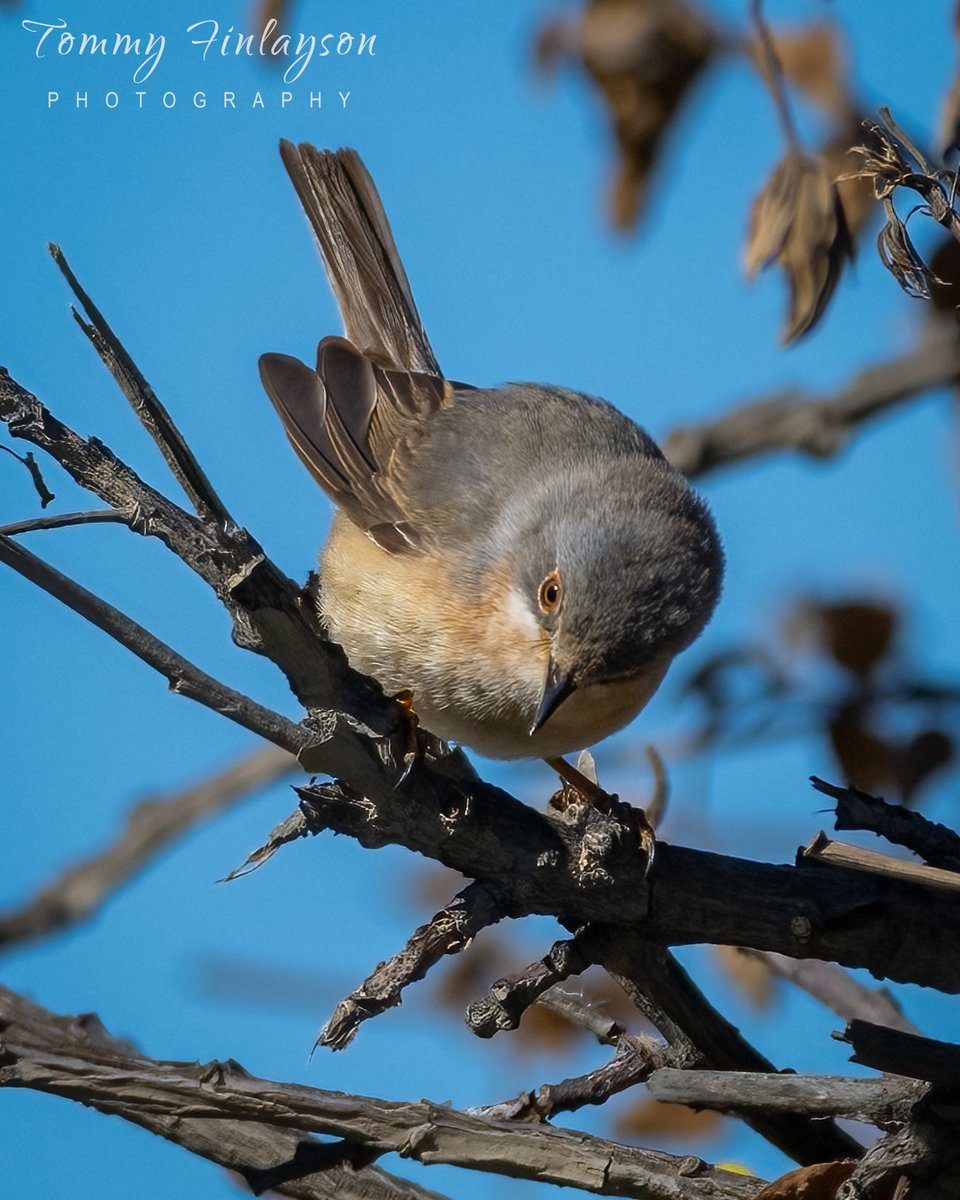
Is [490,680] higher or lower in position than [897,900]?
higher

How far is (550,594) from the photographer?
10.9ft

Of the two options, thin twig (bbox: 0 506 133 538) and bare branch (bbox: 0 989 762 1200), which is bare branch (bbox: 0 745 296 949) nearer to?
bare branch (bbox: 0 989 762 1200)

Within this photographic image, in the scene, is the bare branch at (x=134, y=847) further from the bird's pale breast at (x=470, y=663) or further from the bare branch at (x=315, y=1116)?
the bare branch at (x=315, y=1116)

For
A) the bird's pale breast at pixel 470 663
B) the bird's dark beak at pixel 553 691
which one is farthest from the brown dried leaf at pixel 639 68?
the bird's dark beak at pixel 553 691

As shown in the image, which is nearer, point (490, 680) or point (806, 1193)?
point (806, 1193)

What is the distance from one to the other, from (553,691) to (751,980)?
52.4 inches

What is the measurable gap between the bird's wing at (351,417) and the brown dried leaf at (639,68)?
A: 1054mm

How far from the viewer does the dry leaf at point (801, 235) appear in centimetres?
255

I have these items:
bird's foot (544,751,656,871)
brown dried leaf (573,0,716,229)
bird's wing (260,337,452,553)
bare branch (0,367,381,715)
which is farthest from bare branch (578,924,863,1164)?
brown dried leaf (573,0,716,229)

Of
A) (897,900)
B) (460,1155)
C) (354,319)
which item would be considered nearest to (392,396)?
(354,319)

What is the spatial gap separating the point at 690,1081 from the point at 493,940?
2353 mm

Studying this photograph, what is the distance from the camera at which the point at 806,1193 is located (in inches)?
86.7

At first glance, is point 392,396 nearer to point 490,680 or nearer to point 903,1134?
point 490,680

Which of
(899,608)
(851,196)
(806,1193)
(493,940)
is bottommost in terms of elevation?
(806,1193)
